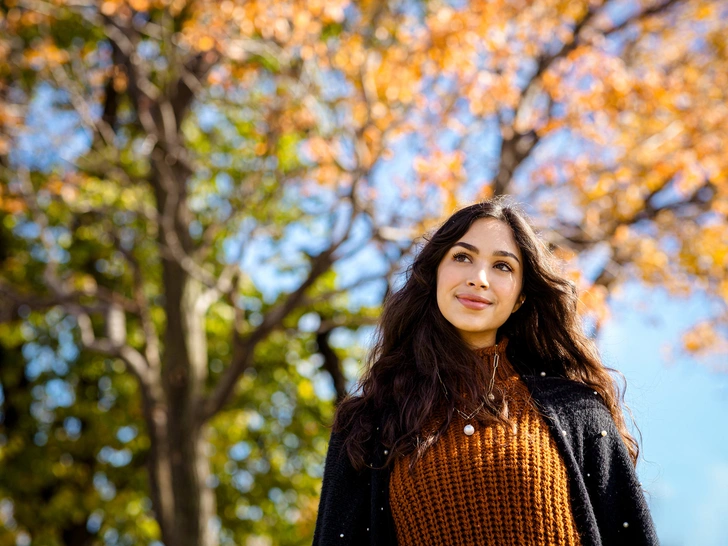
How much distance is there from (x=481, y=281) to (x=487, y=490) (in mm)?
616

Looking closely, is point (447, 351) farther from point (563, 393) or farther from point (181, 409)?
point (181, 409)

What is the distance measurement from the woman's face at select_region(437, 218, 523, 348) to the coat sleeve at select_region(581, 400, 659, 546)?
40 cm

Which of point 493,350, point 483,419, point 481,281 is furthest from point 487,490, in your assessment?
point 481,281

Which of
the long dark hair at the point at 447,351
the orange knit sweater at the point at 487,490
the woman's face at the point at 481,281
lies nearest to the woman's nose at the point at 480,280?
the woman's face at the point at 481,281

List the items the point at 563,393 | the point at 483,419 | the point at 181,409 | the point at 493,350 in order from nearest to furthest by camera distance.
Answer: the point at 483,419
the point at 563,393
the point at 493,350
the point at 181,409

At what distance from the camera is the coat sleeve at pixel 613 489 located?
2.37 m

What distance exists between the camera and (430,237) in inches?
111

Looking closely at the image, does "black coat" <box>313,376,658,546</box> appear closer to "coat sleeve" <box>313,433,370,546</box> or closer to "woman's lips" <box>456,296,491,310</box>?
"coat sleeve" <box>313,433,370,546</box>

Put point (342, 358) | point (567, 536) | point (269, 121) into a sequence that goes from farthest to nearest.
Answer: point (342, 358) → point (269, 121) → point (567, 536)

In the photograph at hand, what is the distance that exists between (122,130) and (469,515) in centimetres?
1026

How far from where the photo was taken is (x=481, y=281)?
102 inches

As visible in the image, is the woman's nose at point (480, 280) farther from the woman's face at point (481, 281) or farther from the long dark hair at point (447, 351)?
the long dark hair at point (447, 351)

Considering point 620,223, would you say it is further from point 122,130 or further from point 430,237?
point 122,130

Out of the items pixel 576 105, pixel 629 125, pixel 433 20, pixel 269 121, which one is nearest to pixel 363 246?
pixel 269 121
